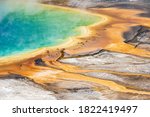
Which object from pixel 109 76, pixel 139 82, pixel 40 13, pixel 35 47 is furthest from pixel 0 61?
pixel 139 82

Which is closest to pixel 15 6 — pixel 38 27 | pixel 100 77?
pixel 38 27

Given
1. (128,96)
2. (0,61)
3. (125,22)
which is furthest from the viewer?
(125,22)

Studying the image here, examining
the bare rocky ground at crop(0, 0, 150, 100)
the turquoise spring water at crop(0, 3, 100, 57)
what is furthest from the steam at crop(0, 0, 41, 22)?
the bare rocky ground at crop(0, 0, 150, 100)

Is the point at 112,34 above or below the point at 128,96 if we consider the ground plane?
above

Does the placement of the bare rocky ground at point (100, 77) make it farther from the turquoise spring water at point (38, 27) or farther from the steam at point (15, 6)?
the steam at point (15, 6)

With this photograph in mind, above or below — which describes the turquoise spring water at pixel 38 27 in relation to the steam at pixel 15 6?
below

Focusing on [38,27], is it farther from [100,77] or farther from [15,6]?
[100,77]

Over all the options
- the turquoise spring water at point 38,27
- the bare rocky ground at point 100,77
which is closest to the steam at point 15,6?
the turquoise spring water at point 38,27

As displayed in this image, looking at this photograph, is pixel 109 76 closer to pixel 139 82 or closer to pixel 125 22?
pixel 139 82
